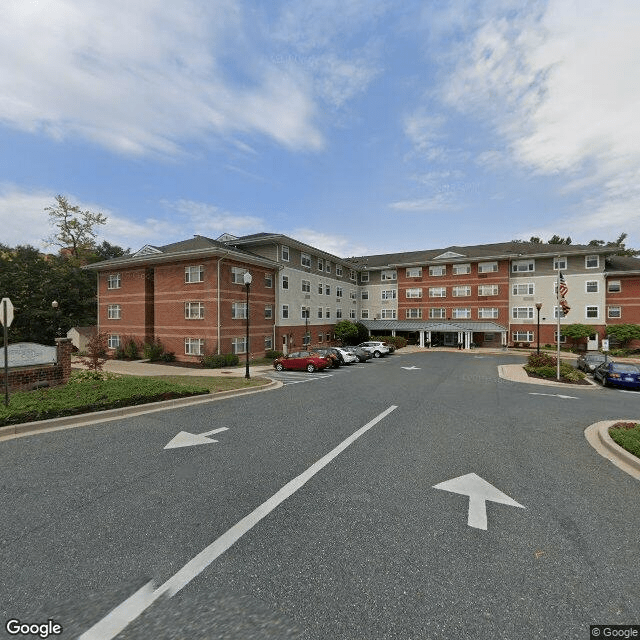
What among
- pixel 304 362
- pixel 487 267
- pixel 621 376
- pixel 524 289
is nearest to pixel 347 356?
pixel 304 362

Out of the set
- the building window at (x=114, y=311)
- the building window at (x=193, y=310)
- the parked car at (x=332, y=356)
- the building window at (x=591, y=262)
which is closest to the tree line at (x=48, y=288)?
the building window at (x=114, y=311)

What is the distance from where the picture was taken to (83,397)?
33.3ft

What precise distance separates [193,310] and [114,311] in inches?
410

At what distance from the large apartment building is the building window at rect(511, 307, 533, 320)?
0.12 metres

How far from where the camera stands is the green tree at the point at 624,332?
36625 millimetres

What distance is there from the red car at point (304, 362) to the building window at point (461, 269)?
30.1m

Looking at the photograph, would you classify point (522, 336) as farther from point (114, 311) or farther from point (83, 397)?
point (114, 311)

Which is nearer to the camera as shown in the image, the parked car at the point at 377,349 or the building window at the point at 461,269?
the parked car at the point at 377,349

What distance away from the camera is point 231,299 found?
89.8 feet

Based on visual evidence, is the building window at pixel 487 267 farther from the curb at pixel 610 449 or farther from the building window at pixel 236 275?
the curb at pixel 610 449

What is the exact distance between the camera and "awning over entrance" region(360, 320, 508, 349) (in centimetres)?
4222

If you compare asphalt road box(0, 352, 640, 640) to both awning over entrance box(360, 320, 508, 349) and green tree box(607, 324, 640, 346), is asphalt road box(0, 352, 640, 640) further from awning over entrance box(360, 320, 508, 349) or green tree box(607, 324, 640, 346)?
green tree box(607, 324, 640, 346)

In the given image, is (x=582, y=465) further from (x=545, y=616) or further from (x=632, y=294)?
(x=632, y=294)

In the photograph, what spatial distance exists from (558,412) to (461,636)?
10804mm
